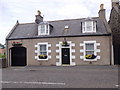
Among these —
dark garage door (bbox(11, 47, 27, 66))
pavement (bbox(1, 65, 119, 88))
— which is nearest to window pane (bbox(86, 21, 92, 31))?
pavement (bbox(1, 65, 119, 88))

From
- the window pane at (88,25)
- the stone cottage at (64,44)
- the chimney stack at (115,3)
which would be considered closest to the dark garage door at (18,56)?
the stone cottage at (64,44)

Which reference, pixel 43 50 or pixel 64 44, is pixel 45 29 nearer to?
pixel 43 50

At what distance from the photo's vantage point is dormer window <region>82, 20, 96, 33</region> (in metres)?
14.0

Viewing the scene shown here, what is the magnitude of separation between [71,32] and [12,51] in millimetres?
8078

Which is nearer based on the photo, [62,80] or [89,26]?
A: [62,80]

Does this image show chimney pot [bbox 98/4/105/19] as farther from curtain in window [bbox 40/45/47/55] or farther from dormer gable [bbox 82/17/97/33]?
curtain in window [bbox 40/45/47/55]

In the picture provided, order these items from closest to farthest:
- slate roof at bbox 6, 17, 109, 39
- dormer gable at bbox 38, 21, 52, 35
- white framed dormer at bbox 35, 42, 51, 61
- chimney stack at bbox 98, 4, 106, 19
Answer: slate roof at bbox 6, 17, 109, 39, white framed dormer at bbox 35, 42, 51, 61, dormer gable at bbox 38, 21, 52, 35, chimney stack at bbox 98, 4, 106, 19

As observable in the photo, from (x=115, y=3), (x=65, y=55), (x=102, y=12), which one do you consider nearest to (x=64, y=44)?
(x=65, y=55)

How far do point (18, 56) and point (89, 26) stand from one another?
31.8 ft

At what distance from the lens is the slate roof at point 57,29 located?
14398mm

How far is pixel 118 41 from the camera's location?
49.5 feet

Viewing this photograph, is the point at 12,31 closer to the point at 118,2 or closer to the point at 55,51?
the point at 55,51

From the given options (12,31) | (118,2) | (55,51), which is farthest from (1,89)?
(118,2)

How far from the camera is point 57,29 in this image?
15.9m
